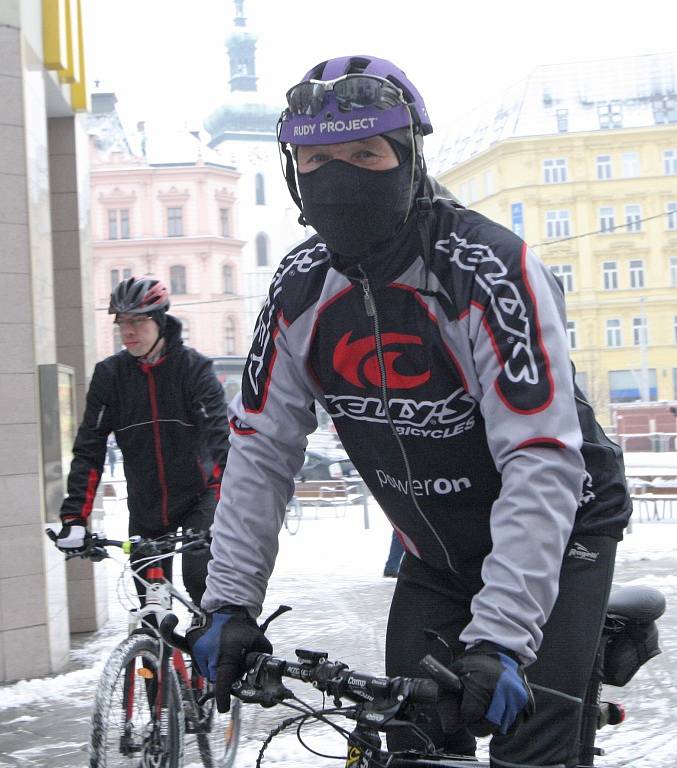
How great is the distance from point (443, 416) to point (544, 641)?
0.49 m

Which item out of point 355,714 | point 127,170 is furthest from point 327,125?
point 127,170

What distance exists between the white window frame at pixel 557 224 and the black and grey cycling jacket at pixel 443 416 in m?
60.7

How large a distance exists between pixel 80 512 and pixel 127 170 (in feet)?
232

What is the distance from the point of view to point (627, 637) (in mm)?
2660

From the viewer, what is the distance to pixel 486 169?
6103 cm

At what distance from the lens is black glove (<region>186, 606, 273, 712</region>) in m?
2.24

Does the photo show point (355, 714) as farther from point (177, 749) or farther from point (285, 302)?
point (177, 749)

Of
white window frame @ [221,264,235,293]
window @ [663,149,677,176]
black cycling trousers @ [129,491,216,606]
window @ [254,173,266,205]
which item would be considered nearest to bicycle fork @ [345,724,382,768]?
black cycling trousers @ [129,491,216,606]

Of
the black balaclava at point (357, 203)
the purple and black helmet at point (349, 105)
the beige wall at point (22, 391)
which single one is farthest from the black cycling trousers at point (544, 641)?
the beige wall at point (22, 391)

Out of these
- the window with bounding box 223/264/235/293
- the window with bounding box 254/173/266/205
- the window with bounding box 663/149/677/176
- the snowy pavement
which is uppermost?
the window with bounding box 254/173/266/205

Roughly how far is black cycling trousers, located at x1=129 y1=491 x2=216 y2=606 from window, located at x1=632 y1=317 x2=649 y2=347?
57.4 m

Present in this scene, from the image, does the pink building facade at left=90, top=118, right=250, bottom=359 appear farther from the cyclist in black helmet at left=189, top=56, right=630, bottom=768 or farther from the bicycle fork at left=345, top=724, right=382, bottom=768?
the bicycle fork at left=345, top=724, right=382, bottom=768

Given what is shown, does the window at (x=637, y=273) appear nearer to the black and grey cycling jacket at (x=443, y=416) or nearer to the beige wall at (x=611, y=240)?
the beige wall at (x=611, y=240)

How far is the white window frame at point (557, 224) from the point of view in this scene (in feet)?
203
